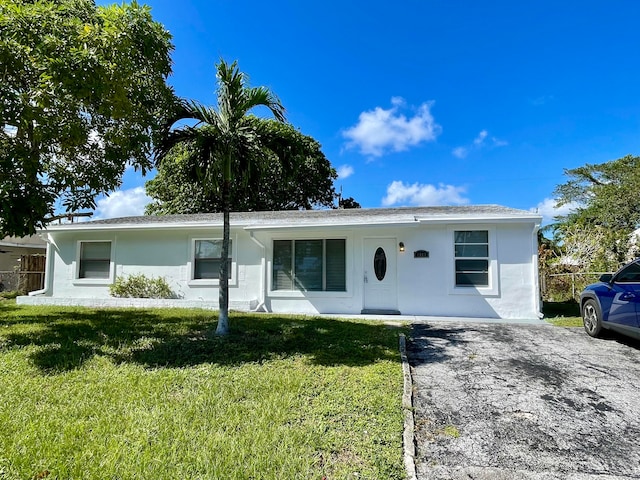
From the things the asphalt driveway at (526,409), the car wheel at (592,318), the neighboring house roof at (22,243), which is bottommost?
the asphalt driveway at (526,409)

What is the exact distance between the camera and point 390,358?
18.0ft

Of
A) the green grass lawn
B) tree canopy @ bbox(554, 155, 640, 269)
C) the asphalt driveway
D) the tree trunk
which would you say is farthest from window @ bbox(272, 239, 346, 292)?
tree canopy @ bbox(554, 155, 640, 269)

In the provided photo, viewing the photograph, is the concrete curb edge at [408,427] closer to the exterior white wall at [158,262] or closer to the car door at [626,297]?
the car door at [626,297]

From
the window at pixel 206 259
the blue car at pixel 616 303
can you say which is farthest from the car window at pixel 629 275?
the window at pixel 206 259

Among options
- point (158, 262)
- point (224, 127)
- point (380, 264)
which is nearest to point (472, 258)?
point (380, 264)

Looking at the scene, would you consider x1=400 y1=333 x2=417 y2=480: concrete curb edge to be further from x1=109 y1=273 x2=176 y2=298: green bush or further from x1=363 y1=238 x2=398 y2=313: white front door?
x1=109 y1=273 x2=176 y2=298: green bush

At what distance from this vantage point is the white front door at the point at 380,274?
1018 centimetres

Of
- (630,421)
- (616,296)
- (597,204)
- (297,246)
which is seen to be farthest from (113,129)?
(597,204)

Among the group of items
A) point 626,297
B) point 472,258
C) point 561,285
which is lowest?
point 561,285

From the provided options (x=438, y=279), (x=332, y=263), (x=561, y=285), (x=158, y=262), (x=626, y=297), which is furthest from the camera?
(x=561, y=285)

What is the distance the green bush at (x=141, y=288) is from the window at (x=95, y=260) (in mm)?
881

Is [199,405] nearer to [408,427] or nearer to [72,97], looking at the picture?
[408,427]

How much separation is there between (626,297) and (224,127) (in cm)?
770

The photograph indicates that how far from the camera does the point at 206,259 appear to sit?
11406 millimetres
